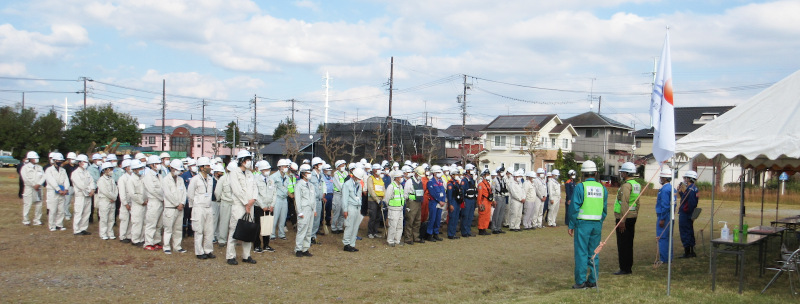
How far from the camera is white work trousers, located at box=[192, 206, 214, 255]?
9.95 meters

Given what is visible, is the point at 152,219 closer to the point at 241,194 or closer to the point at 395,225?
the point at 241,194

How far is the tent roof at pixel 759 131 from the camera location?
776 centimetres

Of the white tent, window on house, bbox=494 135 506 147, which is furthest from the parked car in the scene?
the white tent

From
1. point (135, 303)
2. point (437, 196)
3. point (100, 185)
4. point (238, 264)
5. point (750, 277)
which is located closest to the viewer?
point (135, 303)

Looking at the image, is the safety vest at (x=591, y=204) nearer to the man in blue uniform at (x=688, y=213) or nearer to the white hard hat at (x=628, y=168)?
the white hard hat at (x=628, y=168)

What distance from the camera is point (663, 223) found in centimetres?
1073

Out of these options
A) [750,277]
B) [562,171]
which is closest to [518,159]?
[562,171]

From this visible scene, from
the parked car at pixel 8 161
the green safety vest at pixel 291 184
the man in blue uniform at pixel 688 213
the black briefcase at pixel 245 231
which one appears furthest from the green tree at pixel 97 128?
the man in blue uniform at pixel 688 213

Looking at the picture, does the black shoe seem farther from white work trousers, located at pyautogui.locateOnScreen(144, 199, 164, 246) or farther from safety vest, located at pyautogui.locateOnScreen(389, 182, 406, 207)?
safety vest, located at pyautogui.locateOnScreen(389, 182, 406, 207)

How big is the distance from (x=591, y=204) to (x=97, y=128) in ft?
199

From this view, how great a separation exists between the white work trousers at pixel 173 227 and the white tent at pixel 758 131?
9.16 meters

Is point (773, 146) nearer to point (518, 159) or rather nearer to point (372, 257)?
point (372, 257)

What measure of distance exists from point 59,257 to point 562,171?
44.4 m

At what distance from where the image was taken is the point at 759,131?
26.9 feet
